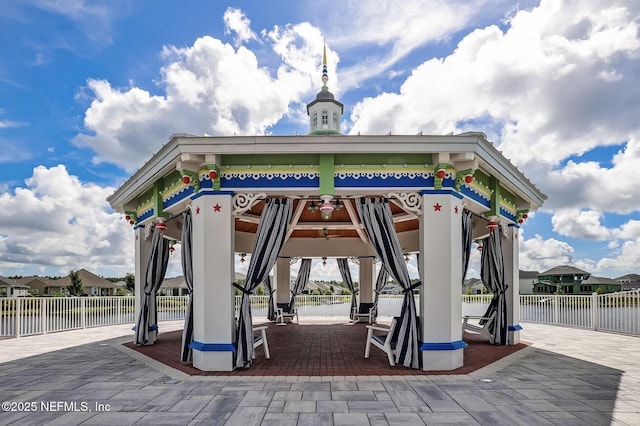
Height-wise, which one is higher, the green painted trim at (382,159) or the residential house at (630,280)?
the green painted trim at (382,159)

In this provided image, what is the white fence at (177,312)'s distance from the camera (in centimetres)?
1016

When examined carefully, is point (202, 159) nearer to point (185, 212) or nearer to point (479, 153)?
point (185, 212)

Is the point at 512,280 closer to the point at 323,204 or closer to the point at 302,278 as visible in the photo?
the point at 323,204

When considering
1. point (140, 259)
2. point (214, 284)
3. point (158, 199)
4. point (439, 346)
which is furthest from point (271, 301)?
point (439, 346)

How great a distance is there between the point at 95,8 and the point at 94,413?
6.42m

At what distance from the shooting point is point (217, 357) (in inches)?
238

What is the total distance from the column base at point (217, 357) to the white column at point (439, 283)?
2911 mm

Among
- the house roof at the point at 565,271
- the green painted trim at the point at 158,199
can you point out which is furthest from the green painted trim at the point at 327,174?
the house roof at the point at 565,271

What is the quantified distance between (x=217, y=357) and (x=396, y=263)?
3131 millimetres

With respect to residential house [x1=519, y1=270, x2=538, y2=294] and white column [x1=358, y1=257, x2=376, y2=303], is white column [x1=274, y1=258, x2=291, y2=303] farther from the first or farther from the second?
residential house [x1=519, y1=270, x2=538, y2=294]

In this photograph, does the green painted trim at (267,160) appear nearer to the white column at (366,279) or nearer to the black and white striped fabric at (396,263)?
the black and white striped fabric at (396,263)

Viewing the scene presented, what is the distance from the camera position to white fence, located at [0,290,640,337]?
400 inches

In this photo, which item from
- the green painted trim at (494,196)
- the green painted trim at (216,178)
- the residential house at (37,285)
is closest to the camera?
the green painted trim at (216,178)

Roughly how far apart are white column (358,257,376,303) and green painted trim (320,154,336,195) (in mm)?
7127
